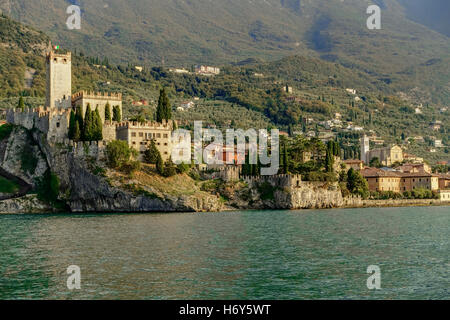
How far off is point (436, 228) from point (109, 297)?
43583 mm

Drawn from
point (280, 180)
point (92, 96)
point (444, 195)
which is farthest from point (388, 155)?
point (92, 96)

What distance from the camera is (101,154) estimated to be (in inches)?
3386

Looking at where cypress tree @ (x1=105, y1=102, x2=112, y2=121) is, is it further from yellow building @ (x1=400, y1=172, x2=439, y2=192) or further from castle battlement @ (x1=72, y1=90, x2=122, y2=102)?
yellow building @ (x1=400, y1=172, x2=439, y2=192)

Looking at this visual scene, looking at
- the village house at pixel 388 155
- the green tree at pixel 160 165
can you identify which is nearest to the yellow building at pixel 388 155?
the village house at pixel 388 155

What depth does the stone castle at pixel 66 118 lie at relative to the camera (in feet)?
295

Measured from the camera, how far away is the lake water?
2891 cm

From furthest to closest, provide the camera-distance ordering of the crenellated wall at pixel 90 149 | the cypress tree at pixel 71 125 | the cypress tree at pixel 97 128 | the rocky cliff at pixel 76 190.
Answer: the cypress tree at pixel 71 125, the cypress tree at pixel 97 128, the crenellated wall at pixel 90 149, the rocky cliff at pixel 76 190

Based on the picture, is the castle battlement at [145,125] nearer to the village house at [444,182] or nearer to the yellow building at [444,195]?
the yellow building at [444,195]

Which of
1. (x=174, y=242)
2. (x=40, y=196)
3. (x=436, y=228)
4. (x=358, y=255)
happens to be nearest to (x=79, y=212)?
(x=40, y=196)

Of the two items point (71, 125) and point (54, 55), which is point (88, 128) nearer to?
point (71, 125)

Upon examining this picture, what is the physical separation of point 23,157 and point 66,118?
9.73 meters

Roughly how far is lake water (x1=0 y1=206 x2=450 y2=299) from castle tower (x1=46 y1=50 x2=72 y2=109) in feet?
130

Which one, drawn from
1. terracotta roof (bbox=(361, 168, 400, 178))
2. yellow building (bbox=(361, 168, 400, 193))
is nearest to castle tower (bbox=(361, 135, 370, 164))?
terracotta roof (bbox=(361, 168, 400, 178))

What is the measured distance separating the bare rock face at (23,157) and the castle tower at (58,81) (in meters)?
7.36
